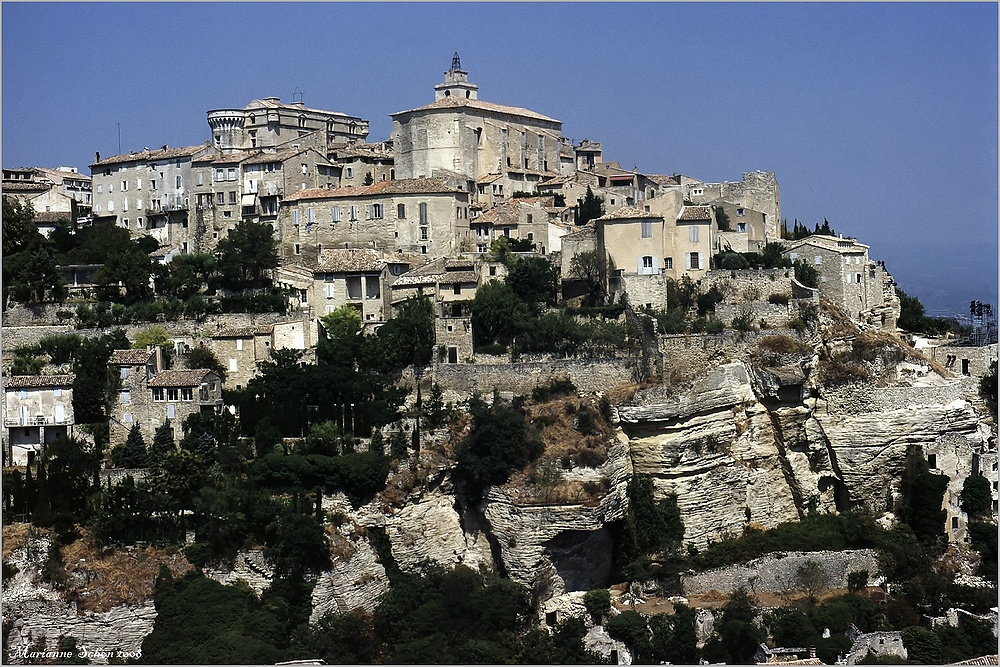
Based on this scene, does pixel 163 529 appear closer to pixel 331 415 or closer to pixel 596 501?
pixel 331 415

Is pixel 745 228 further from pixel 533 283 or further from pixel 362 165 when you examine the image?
pixel 362 165

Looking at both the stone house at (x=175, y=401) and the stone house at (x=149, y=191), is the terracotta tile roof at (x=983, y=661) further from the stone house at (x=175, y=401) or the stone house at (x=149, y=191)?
the stone house at (x=149, y=191)

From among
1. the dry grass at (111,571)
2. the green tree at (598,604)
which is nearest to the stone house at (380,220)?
the green tree at (598,604)

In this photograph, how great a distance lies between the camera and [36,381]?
49.7 meters

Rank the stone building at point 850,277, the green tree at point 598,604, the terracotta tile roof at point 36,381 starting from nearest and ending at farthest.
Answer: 1. the green tree at point 598,604
2. the terracotta tile roof at point 36,381
3. the stone building at point 850,277

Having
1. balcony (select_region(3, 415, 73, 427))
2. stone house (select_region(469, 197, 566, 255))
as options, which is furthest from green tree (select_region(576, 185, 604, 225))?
balcony (select_region(3, 415, 73, 427))

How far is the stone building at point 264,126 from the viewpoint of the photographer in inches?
2803

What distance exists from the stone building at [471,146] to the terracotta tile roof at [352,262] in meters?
7.63

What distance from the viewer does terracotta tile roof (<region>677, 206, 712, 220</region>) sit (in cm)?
5715

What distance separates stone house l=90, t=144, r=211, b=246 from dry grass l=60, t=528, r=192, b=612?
70.8ft

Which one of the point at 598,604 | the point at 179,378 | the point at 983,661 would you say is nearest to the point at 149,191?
the point at 179,378

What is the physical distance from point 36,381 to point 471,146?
24.0 m

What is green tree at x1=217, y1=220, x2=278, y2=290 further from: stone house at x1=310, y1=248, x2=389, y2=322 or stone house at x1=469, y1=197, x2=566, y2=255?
stone house at x1=469, y1=197, x2=566, y2=255

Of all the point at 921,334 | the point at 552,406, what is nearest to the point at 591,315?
the point at 552,406
